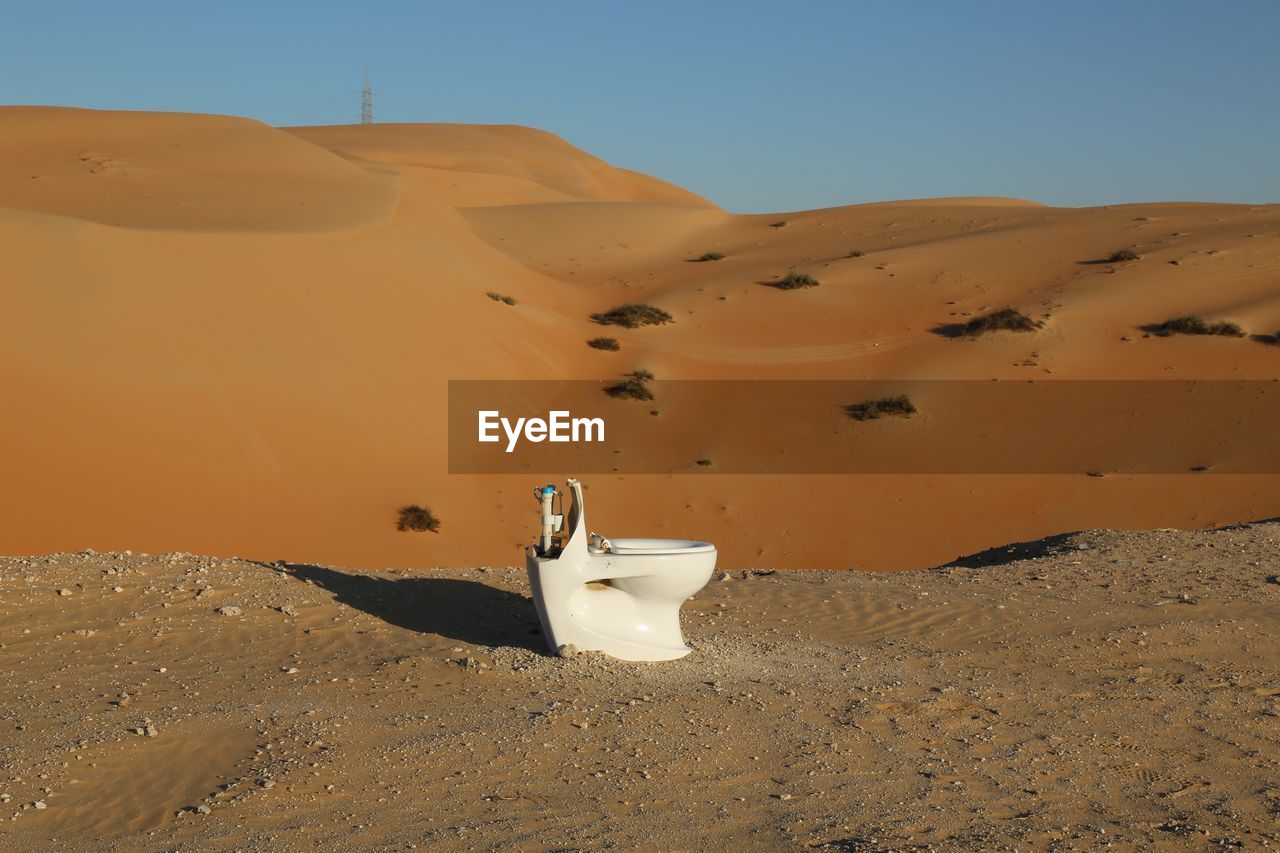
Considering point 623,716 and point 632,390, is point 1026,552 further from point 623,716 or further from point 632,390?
point 632,390

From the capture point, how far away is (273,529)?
14.9 metres

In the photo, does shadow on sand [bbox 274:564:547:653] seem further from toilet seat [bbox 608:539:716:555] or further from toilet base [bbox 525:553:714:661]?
toilet seat [bbox 608:539:716:555]

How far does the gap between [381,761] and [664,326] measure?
21815mm

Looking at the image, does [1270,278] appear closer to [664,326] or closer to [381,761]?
[664,326]

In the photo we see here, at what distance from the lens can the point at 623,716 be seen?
635cm

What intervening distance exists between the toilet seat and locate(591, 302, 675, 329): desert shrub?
19.3m

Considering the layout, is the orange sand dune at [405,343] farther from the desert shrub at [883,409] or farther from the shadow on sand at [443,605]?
the shadow on sand at [443,605]

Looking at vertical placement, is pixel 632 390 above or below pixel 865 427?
above

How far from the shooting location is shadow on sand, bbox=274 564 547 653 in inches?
319

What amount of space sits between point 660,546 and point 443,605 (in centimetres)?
200

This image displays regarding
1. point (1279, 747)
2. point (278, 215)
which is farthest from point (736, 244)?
point (1279, 747)

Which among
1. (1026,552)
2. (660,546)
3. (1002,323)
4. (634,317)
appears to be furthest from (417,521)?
(1002,323)

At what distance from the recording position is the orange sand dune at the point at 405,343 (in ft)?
50.3

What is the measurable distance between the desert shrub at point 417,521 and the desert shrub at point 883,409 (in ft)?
28.5
